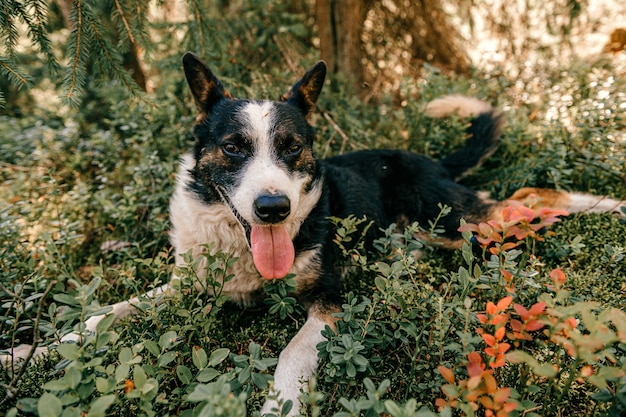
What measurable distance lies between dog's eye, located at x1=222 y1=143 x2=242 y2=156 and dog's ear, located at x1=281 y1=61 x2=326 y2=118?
2.08ft

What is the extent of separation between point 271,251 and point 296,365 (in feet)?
2.13

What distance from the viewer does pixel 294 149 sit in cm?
262

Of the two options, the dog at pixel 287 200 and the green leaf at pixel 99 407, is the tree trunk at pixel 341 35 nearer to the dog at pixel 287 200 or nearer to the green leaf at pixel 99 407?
the dog at pixel 287 200

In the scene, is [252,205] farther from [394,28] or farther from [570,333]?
[394,28]

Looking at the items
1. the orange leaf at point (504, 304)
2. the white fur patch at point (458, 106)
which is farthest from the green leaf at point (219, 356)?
the white fur patch at point (458, 106)

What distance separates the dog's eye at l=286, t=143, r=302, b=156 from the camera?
8.50 ft

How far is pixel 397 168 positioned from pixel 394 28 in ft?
11.7

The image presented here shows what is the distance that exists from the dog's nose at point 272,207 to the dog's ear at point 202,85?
39.9 inches

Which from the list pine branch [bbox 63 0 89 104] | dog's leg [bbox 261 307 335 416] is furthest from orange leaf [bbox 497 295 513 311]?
pine branch [bbox 63 0 89 104]

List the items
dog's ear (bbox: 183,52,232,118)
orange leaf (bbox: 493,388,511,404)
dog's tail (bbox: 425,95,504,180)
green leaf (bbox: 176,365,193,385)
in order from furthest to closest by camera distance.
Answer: dog's tail (bbox: 425,95,504,180) < dog's ear (bbox: 183,52,232,118) < green leaf (bbox: 176,365,193,385) < orange leaf (bbox: 493,388,511,404)

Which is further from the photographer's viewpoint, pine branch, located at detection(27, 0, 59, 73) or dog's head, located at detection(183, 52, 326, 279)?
pine branch, located at detection(27, 0, 59, 73)

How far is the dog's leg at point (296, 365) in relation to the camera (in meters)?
1.95

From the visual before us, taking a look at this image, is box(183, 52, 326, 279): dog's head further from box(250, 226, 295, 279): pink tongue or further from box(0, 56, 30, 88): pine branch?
box(0, 56, 30, 88): pine branch

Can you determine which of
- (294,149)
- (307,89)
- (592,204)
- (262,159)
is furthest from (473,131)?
(262,159)
